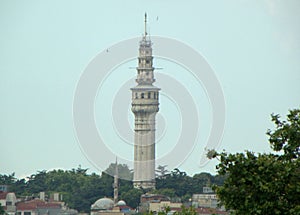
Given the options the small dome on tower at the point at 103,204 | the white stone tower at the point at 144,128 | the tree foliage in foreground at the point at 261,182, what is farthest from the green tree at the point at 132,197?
the tree foliage in foreground at the point at 261,182

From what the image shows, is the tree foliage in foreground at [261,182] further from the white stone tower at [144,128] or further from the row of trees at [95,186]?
the white stone tower at [144,128]

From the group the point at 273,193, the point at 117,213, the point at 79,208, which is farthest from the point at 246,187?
the point at 79,208

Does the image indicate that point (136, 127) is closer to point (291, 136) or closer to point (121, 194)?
point (121, 194)

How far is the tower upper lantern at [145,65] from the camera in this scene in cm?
19173

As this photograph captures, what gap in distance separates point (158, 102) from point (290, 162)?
143543mm

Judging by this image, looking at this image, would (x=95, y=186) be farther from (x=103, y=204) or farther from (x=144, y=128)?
(x=103, y=204)

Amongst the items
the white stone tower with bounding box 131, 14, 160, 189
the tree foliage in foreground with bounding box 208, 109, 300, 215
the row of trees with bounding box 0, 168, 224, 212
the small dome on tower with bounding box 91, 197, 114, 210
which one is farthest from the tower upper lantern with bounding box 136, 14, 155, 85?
the tree foliage in foreground with bounding box 208, 109, 300, 215

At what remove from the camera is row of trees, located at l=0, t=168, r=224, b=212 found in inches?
7156

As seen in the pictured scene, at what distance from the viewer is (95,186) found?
18825cm

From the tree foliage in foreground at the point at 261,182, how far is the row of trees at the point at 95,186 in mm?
130964

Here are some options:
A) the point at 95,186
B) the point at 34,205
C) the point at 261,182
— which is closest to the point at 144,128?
the point at 95,186

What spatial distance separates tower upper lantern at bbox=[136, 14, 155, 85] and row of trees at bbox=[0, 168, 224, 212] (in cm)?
995

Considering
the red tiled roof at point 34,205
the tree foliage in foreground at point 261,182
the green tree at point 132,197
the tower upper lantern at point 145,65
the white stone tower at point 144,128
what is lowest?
the tree foliage in foreground at point 261,182

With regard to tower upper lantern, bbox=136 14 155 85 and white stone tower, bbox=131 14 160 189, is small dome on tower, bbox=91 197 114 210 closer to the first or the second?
white stone tower, bbox=131 14 160 189
